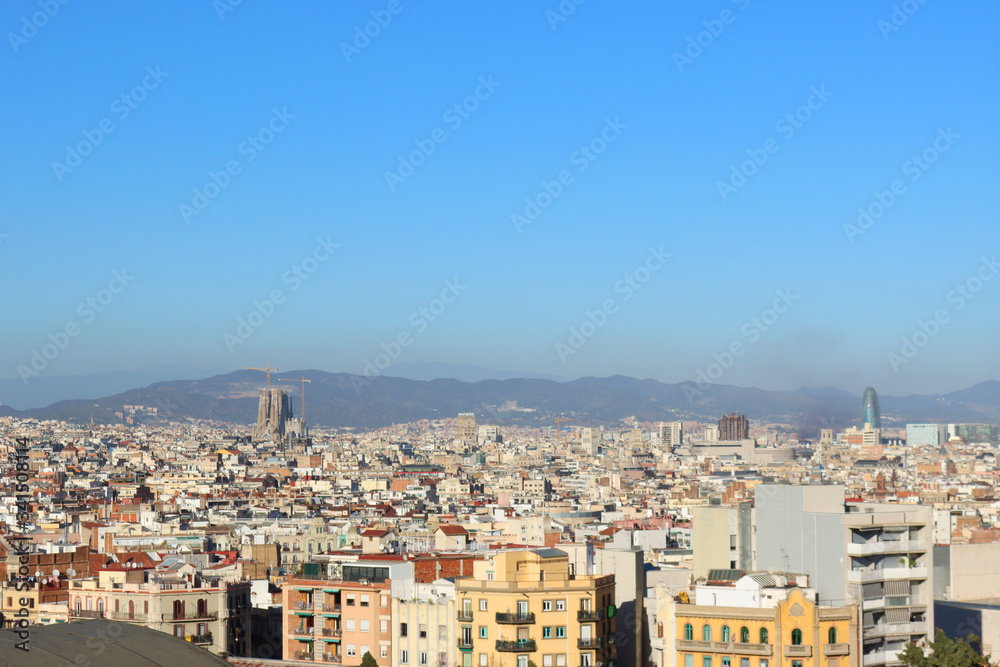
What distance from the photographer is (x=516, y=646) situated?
2656 cm

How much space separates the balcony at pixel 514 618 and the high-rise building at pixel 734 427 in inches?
6265

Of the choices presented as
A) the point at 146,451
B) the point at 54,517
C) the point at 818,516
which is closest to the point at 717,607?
Result: the point at 818,516

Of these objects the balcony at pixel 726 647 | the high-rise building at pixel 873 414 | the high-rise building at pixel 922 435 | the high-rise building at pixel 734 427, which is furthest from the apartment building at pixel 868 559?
the high-rise building at pixel 734 427

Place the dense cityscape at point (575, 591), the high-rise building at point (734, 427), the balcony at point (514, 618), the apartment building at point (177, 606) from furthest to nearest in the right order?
the high-rise building at point (734, 427)
the apartment building at point (177, 606)
the balcony at point (514, 618)
the dense cityscape at point (575, 591)

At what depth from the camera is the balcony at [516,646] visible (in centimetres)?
2655

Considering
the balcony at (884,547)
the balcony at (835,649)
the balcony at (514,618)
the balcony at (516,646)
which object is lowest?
the balcony at (516,646)

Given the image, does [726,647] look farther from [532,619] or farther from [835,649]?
[532,619]

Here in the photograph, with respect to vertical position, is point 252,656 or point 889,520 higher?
point 889,520

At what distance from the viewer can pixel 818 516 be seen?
2688 centimetres

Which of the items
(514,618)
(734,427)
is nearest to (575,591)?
(514,618)

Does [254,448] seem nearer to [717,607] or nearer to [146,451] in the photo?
[146,451]

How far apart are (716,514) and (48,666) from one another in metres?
12.6

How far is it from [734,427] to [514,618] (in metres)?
164

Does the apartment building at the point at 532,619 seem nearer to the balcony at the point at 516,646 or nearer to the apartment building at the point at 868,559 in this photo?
the balcony at the point at 516,646
